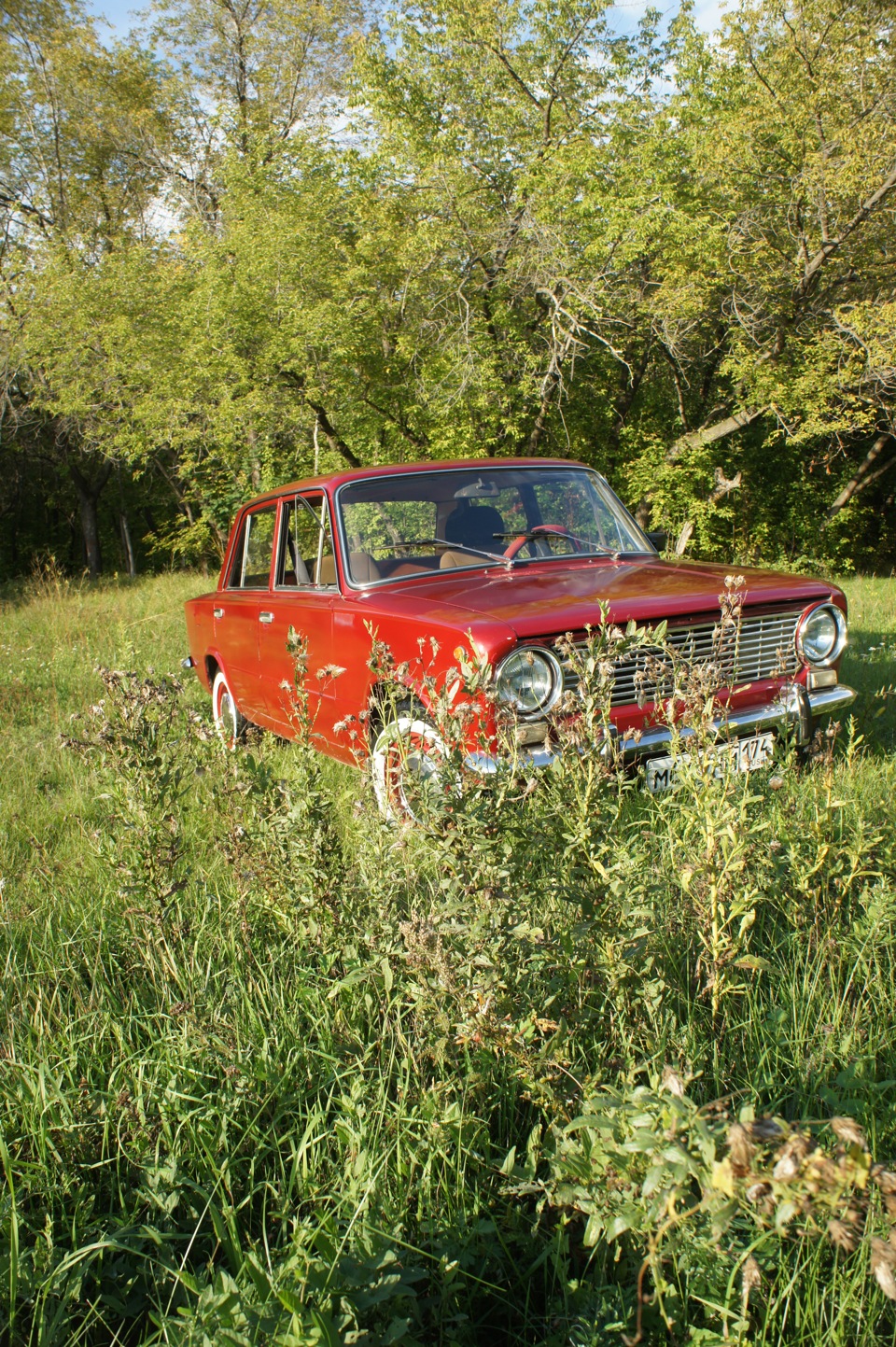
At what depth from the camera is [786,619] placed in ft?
13.6

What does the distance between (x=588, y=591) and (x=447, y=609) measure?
2.05 feet

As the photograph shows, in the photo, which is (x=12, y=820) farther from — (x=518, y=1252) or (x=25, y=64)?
(x=25, y=64)

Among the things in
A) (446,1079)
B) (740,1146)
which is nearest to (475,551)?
(446,1079)

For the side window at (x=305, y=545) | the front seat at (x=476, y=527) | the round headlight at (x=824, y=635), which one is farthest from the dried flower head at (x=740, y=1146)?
the side window at (x=305, y=545)

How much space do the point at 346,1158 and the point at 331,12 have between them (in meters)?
30.0

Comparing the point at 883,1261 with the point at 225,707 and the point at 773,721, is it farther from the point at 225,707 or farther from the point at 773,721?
the point at 225,707

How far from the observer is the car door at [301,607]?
175 inches

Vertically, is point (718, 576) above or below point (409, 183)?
below

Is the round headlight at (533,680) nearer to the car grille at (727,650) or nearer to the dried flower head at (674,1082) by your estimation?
the car grille at (727,650)

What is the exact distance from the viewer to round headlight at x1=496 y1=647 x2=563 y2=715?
127 inches

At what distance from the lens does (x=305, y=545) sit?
4.98 metres

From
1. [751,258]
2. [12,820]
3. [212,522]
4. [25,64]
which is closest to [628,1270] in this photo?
[12,820]

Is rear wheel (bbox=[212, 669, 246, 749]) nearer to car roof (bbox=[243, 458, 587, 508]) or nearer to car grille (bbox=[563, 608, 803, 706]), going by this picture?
car roof (bbox=[243, 458, 587, 508])

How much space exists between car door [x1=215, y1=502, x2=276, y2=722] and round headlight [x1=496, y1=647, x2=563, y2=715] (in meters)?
2.47
